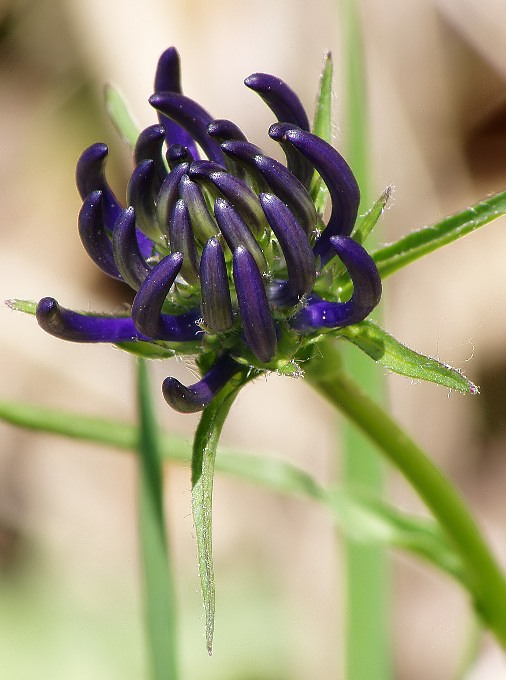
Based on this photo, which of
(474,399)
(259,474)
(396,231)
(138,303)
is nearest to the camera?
(138,303)

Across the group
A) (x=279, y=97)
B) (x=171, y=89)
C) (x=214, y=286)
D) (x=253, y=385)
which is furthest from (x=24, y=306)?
(x=253, y=385)

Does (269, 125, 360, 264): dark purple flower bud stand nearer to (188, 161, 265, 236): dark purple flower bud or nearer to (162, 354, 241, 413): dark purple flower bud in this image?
(188, 161, 265, 236): dark purple flower bud

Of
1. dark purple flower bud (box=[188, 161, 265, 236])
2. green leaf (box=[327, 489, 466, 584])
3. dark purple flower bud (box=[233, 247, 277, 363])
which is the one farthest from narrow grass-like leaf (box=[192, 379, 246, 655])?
green leaf (box=[327, 489, 466, 584])

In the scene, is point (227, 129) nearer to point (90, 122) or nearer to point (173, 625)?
point (173, 625)

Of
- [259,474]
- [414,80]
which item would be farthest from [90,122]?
[259,474]

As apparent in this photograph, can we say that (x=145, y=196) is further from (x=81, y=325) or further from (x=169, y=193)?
(x=81, y=325)

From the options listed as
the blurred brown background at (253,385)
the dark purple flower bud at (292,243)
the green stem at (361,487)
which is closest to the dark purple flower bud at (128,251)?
the dark purple flower bud at (292,243)

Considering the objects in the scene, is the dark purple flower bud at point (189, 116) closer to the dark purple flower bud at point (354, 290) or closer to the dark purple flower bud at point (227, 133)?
the dark purple flower bud at point (227, 133)
